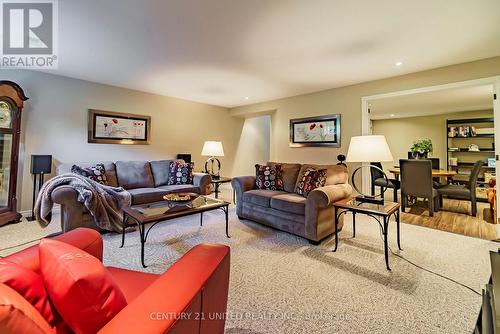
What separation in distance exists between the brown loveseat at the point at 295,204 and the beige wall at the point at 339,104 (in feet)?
4.17

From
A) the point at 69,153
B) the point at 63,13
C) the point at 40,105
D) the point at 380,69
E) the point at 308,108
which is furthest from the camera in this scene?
the point at 308,108

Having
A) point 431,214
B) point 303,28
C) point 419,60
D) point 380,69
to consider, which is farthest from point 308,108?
point 431,214

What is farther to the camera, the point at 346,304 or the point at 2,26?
the point at 2,26

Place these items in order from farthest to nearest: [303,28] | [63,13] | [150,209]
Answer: [150,209], [303,28], [63,13]

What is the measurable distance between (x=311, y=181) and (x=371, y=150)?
0.93m

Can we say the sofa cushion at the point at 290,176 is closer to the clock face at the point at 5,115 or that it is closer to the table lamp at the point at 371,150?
the table lamp at the point at 371,150

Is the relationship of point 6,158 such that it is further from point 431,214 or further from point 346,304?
point 431,214

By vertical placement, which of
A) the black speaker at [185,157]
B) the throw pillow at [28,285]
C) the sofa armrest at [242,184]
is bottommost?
the throw pillow at [28,285]

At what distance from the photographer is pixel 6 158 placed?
125 inches

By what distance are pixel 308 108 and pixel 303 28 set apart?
253 cm

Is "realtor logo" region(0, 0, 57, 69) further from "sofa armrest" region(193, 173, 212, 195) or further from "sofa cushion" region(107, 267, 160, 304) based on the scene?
"sofa armrest" region(193, 173, 212, 195)

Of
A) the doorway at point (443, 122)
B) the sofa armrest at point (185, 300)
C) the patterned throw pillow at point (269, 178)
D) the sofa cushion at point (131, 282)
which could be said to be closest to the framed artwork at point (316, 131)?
the doorway at point (443, 122)

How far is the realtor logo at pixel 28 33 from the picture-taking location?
2.02 metres

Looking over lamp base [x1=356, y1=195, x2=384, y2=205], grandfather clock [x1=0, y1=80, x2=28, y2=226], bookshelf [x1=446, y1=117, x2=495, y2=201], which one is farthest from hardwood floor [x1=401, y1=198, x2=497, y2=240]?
grandfather clock [x1=0, y1=80, x2=28, y2=226]
